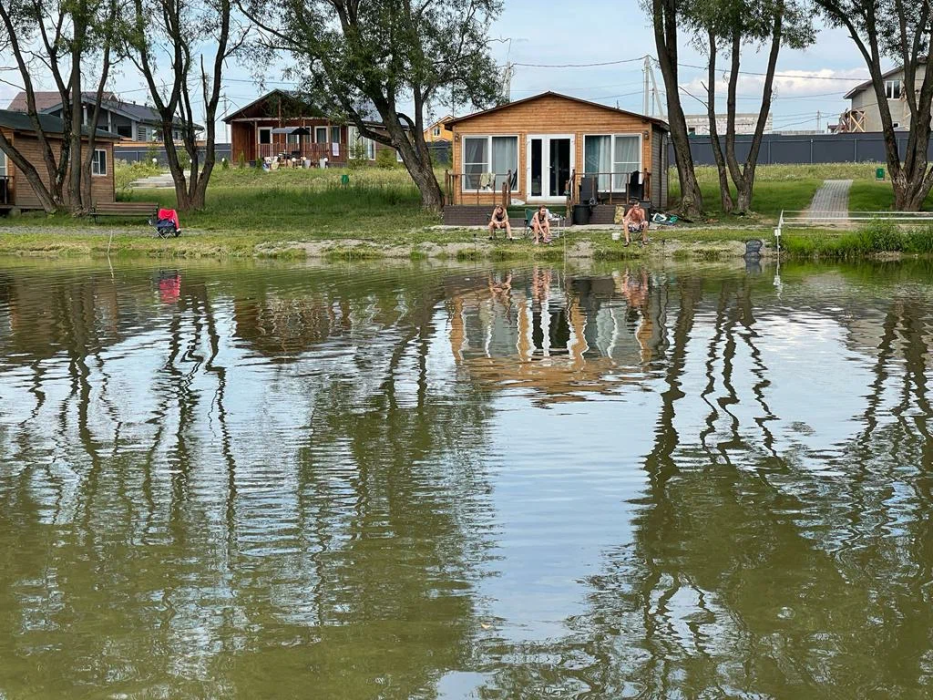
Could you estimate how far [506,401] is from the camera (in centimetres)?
1155

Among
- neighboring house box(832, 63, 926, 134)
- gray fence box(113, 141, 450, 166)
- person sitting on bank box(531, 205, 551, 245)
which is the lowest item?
person sitting on bank box(531, 205, 551, 245)

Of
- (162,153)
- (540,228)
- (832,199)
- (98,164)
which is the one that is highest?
(162,153)

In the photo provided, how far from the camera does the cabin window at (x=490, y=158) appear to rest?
133 feet

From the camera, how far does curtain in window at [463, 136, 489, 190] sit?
40.8 meters

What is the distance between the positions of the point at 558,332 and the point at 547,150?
974 inches

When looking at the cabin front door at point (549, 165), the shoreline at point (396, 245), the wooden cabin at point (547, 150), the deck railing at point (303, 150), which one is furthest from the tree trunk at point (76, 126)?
the deck railing at point (303, 150)

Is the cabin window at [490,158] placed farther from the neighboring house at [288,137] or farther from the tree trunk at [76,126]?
the neighboring house at [288,137]

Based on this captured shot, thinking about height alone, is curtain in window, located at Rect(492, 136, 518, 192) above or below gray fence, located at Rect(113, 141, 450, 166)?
below

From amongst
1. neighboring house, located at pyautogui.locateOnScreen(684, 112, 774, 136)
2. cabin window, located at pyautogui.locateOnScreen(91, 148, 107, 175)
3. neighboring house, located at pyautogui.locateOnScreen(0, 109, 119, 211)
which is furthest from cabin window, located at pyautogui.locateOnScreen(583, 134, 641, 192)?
neighboring house, located at pyautogui.locateOnScreen(684, 112, 774, 136)

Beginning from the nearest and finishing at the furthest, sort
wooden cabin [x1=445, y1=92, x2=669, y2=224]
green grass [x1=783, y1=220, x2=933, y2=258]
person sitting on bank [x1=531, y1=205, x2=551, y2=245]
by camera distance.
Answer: green grass [x1=783, y1=220, x2=933, y2=258] < person sitting on bank [x1=531, y1=205, x2=551, y2=245] < wooden cabin [x1=445, y1=92, x2=669, y2=224]

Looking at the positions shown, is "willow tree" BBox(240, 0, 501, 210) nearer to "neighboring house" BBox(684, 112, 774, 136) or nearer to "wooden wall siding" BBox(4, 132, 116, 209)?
"wooden wall siding" BBox(4, 132, 116, 209)

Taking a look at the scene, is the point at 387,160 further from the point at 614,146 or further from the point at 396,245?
the point at 396,245

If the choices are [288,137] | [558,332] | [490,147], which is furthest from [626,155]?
[288,137]

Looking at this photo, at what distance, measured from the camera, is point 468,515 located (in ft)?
25.7
